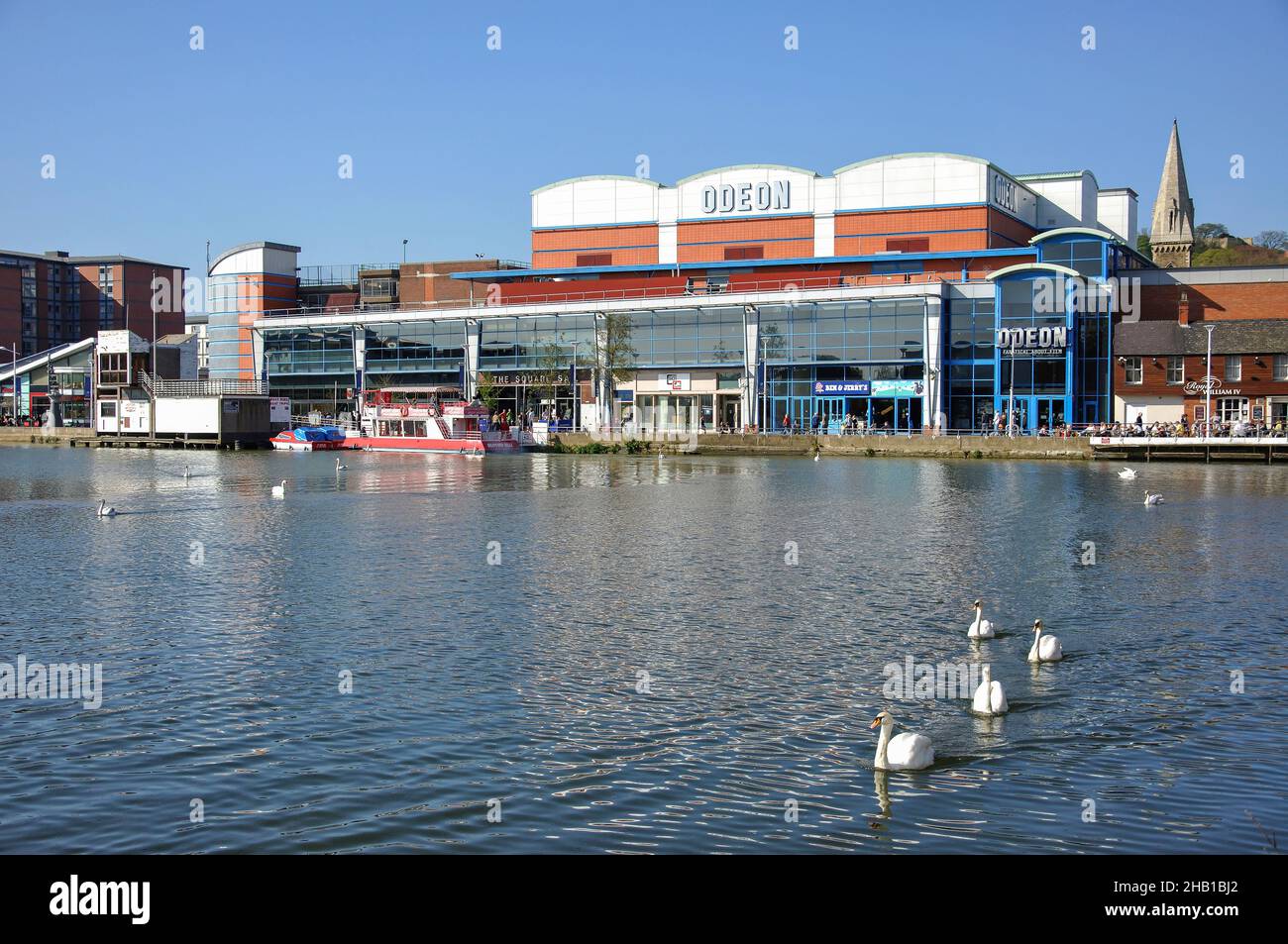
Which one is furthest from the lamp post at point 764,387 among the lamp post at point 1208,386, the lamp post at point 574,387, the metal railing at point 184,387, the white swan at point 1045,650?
the white swan at point 1045,650

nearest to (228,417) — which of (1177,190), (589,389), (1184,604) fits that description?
(589,389)

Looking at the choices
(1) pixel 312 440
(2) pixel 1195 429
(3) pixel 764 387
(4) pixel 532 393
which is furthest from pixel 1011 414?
(1) pixel 312 440

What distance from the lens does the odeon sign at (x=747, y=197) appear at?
287 feet

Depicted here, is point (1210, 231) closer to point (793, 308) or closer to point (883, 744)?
point (793, 308)

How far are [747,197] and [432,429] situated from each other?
29431mm

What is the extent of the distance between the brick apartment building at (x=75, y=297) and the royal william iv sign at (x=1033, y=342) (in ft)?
368

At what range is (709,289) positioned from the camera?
88062 mm

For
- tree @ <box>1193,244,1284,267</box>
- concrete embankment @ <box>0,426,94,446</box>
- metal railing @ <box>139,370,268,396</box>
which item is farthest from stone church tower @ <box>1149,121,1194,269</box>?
concrete embankment @ <box>0,426,94,446</box>

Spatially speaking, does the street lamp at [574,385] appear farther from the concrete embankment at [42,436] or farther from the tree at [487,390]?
the concrete embankment at [42,436]

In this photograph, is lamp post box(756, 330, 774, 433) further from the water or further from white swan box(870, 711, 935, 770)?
white swan box(870, 711, 935, 770)

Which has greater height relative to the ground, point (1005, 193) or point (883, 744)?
point (1005, 193)

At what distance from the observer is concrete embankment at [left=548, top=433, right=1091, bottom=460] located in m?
67.4
